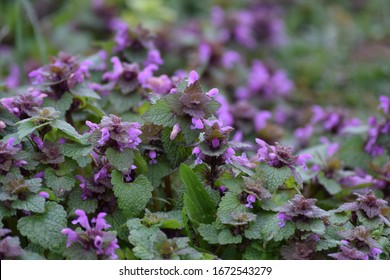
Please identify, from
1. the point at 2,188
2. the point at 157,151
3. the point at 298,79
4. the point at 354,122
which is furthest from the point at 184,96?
the point at 298,79

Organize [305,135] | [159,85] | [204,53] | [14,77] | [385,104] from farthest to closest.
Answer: [204,53] → [14,77] → [305,135] → [385,104] → [159,85]

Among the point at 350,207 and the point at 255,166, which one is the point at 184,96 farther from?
the point at 350,207

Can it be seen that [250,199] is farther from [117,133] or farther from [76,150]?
[76,150]

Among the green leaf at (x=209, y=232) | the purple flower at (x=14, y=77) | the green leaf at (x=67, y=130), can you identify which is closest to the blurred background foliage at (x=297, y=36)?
the purple flower at (x=14, y=77)

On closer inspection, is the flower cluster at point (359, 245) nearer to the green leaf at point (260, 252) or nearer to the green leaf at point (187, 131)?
the green leaf at point (260, 252)

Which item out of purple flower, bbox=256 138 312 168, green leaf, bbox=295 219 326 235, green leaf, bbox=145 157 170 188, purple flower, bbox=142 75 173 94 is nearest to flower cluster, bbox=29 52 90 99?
purple flower, bbox=142 75 173 94

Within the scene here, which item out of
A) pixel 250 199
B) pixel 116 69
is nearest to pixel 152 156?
pixel 250 199
